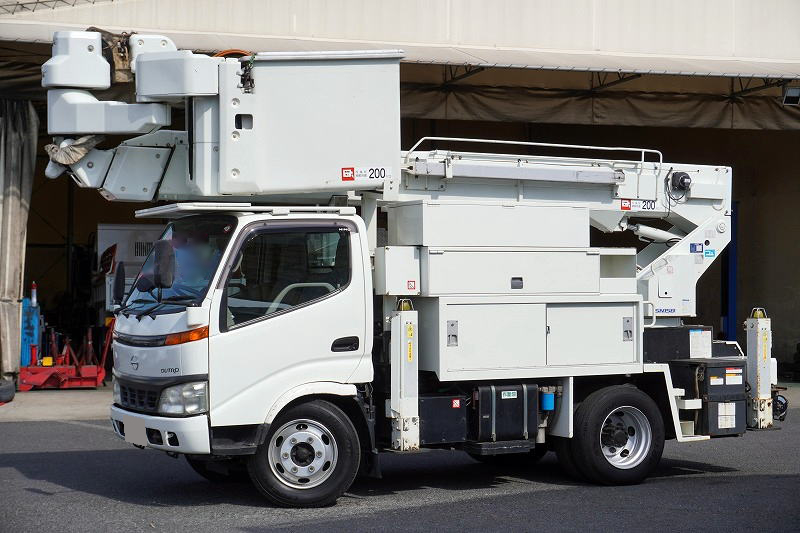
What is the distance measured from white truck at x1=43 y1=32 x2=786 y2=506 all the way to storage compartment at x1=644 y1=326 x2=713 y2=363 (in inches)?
5.4

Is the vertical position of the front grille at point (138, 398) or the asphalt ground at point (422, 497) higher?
the front grille at point (138, 398)

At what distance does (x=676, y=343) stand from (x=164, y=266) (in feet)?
16.0

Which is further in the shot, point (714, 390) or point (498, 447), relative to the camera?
point (714, 390)

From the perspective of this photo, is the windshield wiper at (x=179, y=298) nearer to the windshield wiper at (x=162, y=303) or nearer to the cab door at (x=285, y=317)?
the windshield wiper at (x=162, y=303)

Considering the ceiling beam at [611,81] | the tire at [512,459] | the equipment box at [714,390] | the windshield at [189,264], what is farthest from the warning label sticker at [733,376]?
the ceiling beam at [611,81]

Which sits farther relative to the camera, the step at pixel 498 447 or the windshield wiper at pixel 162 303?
the step at pixel 498 447

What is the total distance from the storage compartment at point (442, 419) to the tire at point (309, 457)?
69 centimetres

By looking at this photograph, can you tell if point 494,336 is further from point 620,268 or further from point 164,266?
point 164,266

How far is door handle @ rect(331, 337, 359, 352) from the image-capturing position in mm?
9070

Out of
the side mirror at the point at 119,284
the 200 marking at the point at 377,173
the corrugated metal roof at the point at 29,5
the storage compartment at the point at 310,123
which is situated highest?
the corrugated metal roof at the point at 29,5

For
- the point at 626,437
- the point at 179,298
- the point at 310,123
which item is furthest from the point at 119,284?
the point at 626,437

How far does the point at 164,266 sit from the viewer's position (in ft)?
28.4

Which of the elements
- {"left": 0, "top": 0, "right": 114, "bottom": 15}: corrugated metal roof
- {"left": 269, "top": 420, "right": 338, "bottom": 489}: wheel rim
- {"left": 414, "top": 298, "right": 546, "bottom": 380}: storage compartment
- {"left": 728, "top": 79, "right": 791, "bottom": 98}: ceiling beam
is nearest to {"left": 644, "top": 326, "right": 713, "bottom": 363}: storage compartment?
{"left": 414, "top": 298, "right": 546, "bottom": 380}: storage compartment

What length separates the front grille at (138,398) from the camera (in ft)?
28.9
